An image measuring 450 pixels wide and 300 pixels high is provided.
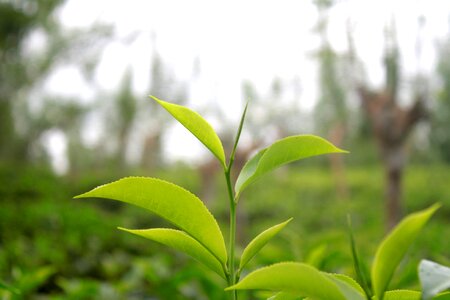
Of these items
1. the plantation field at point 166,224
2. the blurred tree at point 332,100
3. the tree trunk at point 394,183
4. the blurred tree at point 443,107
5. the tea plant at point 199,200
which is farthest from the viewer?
the blurred tree at point 443,107

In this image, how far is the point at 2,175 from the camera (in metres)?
5.85

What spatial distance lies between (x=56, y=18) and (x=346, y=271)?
28.1ft

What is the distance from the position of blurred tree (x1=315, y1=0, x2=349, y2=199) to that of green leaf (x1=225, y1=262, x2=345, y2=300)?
460 cm

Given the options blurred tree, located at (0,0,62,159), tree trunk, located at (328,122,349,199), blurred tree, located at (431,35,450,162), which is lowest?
tree trunk, located at (328,122,349,199)

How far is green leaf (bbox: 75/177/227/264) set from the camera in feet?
1.34

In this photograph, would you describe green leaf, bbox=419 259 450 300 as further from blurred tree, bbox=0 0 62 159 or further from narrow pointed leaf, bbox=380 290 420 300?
blurred tree, bbox=0 0 62 159

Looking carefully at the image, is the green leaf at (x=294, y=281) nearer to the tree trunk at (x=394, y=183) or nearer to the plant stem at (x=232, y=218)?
the plant stem at (x=232, y=218)

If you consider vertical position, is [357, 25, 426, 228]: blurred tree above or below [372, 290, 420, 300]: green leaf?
below

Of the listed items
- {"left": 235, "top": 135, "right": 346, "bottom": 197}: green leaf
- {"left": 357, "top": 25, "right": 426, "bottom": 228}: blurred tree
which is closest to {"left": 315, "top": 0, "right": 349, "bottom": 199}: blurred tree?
{"left": 357, "top": 25, "right": 426, "bottom": 228}: blurred tree

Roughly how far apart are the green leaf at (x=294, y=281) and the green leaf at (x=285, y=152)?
92 mm

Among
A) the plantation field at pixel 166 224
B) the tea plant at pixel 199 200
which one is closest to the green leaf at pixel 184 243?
the tea plant at pixel 199 200

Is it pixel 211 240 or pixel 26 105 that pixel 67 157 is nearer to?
pixel 26 105

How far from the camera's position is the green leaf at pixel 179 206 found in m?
0.41

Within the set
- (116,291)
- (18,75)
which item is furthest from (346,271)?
(18,75)
